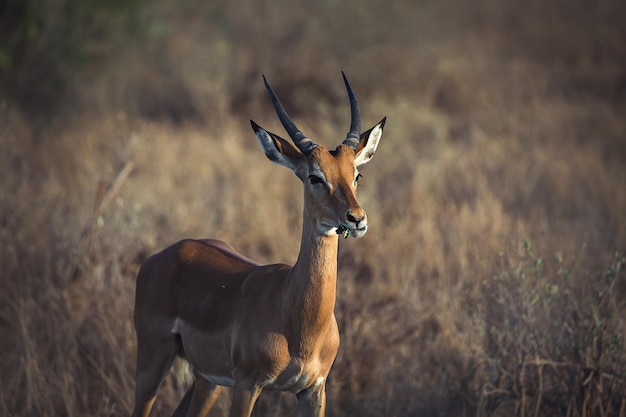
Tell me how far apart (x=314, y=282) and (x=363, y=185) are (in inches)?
247

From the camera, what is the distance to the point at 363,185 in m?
10.9

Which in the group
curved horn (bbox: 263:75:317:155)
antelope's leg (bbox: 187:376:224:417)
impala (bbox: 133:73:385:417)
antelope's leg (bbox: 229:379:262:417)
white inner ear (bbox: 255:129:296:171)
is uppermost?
curved horn (bbox: 263:75:317:155)

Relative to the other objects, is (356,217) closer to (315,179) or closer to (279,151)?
(315,179)

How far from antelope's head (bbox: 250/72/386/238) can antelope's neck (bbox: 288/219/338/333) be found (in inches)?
3.6

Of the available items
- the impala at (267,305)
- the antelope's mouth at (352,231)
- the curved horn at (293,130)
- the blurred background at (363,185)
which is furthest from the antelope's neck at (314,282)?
the blurred background at (363,185)

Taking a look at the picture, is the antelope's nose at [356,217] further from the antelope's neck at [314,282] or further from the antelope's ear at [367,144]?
the antelope's ear at [367,144]

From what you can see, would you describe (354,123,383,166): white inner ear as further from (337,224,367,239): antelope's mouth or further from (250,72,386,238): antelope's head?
(337,224,367,239): antelope's mouth

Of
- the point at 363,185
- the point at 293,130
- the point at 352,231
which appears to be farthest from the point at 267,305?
the point at 363,185

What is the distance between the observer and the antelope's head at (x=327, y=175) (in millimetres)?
4449

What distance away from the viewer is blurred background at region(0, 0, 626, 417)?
20.7 feet

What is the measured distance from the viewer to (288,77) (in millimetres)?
16906

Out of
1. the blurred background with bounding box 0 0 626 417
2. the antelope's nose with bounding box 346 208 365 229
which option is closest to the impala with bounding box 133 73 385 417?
the antelope's nose with bounding box 346 208 365 229

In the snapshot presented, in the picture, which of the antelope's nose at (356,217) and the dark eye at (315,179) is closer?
the antelope's nose at (356,217)

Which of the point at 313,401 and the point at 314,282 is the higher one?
the point at 314,282
